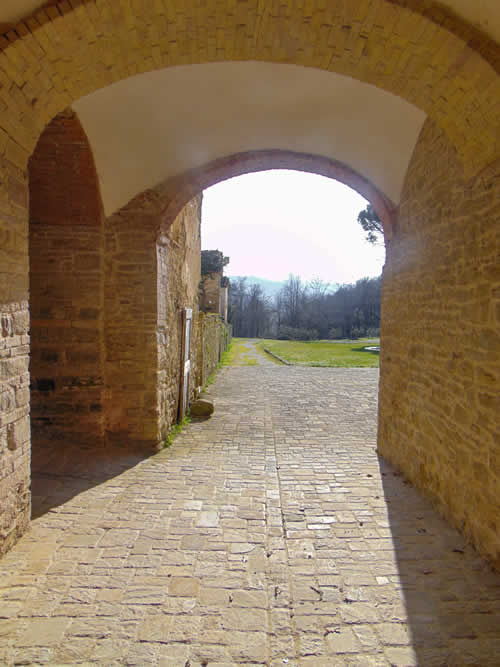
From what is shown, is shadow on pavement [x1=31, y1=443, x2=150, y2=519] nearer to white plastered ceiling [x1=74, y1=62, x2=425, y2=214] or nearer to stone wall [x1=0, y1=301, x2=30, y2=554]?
stone wall [x1=0, y1=301, x2=30, y2=554]

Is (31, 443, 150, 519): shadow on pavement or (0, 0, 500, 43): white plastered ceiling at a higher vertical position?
(0, 0, 500, 43): white plastered ceiling

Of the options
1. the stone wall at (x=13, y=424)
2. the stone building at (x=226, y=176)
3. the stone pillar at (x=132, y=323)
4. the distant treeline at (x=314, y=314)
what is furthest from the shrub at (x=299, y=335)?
the stone wall at (x=13, y=424)

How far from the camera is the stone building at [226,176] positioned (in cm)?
282

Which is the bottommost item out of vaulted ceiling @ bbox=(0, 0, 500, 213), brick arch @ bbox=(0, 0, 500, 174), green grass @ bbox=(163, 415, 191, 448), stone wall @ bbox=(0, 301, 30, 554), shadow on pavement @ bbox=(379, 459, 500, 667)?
green grass @ bbox=(163, 415, 191, 448)

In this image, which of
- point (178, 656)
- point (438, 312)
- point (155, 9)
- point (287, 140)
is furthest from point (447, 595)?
point (287, 140)

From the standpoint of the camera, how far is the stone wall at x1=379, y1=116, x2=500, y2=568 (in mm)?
3320

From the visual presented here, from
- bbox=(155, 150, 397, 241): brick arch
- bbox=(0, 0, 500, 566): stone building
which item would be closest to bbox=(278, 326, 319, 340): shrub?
bbox=(0, 0, 500, 566): stone building

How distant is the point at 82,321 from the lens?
5.75 meters

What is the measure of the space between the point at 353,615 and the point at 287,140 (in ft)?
18.6

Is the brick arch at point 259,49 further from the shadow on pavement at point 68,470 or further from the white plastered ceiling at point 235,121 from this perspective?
the shadow on pavement at point 68,470

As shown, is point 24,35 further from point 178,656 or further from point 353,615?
point 353,615

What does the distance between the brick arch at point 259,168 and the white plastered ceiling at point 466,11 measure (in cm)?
320

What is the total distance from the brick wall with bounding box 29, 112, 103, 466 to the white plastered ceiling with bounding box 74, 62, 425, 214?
628mm

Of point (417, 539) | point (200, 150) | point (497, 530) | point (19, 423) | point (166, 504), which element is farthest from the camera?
point (200, 150)
